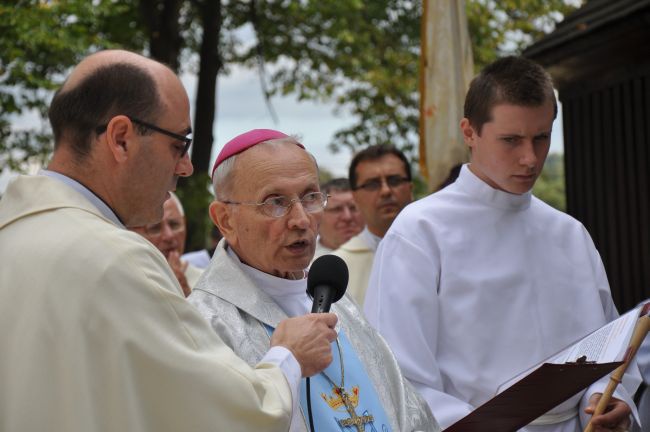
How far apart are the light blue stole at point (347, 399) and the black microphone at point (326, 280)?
0.35 m

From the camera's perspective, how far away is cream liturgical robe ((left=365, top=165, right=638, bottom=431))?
4.22 m

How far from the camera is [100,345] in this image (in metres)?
2.49

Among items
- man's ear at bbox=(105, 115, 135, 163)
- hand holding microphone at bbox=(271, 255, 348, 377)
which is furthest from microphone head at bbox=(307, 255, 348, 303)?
man's ear at bbox=(105, 115, 135, 163)

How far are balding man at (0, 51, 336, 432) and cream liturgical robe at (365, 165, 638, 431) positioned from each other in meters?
1.46

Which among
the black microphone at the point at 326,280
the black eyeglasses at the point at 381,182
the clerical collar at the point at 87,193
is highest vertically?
the clerical collar at the point at 87,193

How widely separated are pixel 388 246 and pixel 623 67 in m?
3.46

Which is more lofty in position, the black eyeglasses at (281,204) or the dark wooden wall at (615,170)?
the black eyeglasses at (281,204)

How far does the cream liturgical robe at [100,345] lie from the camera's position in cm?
246

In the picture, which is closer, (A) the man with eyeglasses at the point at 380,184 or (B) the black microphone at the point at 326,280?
(B) the black microphone at the point at 326,280

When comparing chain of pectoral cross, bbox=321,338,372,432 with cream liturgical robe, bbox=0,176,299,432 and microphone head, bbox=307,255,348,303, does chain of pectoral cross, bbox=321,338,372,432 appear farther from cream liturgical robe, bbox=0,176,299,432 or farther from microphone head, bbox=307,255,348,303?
cream liturgical robe, bbox=0,176,299,432

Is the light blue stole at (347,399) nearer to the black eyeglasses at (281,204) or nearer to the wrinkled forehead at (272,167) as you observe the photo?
the black eyeglasses at (281,204)

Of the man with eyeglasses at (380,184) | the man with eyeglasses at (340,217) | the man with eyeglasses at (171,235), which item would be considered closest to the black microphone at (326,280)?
the man with eyeglasses at (171,235)

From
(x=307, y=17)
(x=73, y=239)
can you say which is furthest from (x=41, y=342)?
(x=307, y=17)

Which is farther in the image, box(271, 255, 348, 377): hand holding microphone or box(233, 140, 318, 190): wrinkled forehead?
box(233, 140, 318, 190): wrinkled forehead
